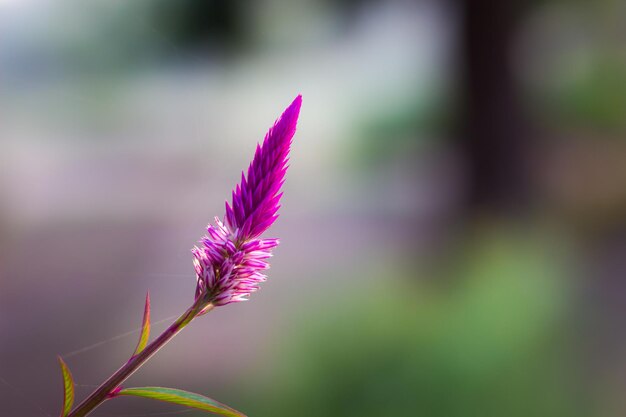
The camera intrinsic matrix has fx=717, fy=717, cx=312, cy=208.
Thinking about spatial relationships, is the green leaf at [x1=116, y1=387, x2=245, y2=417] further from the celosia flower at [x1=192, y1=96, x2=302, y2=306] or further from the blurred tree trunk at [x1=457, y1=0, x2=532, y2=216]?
the blurred tree trunk at [x1=457, y1=0, x2=532, y2=216]

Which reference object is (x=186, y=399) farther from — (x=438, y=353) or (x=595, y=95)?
(x=595, y=95)

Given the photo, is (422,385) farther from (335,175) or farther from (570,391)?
(335,175)

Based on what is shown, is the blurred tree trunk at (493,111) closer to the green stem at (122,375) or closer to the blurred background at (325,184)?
the blurred background at (325,184)

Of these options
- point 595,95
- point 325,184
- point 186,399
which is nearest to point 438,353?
point 325,184

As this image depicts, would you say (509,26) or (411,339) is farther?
(509,26)

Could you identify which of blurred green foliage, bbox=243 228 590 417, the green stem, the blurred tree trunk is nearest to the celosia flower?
the green stem

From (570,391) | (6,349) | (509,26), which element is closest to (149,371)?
(6,349)
